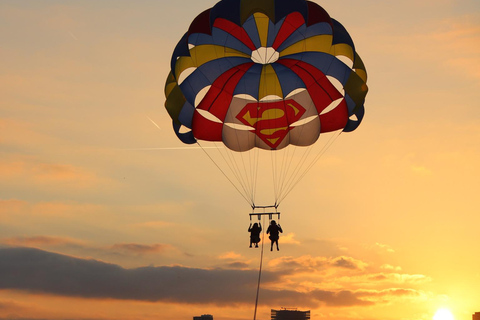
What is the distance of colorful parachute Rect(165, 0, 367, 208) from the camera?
102 feet

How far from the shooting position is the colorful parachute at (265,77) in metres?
31.1

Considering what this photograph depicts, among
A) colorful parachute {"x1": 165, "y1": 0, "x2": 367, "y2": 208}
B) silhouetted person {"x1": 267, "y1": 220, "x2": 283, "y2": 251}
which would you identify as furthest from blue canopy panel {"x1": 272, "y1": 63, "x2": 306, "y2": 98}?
silhouetted person {"x1": 267, "y1": 220, "x2": 283, "y2": 251}

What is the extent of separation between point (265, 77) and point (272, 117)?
1.73m

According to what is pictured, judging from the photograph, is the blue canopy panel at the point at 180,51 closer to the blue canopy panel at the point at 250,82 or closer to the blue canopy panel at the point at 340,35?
the blue canopy panel at the point at 250,82

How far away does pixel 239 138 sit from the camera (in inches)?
1308

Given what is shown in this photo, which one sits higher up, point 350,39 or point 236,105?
point 350,39

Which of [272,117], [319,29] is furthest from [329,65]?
[272,117]

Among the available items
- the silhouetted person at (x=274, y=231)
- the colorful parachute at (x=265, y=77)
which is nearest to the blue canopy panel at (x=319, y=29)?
the colorful parachute at (x=265, y=77)

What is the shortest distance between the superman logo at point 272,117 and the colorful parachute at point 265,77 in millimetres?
42

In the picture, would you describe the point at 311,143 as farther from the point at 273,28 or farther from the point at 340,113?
the point at 273,28

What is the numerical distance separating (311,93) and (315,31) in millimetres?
2637

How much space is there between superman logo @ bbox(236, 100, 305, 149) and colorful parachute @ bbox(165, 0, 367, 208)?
0.04m

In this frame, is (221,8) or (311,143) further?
(311,143)

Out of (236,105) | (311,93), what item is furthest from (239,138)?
(311,93)
